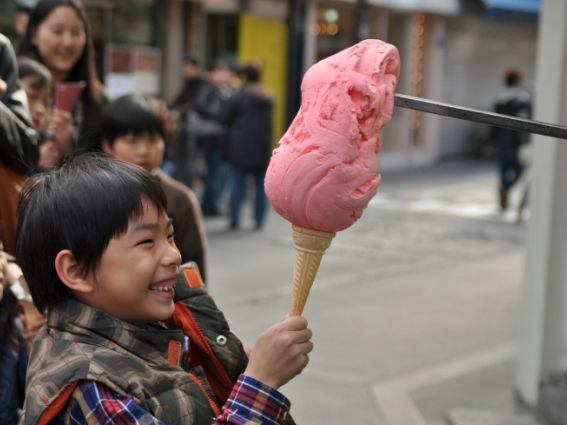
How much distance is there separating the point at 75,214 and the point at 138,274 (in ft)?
0.56

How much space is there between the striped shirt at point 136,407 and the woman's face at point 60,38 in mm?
2280

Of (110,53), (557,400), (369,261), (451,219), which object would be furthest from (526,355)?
(110,53)

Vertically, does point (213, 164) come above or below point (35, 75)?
below

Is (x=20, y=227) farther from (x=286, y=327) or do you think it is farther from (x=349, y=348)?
(x=349, y=348)

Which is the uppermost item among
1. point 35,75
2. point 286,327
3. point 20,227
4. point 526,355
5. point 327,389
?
point 35,75

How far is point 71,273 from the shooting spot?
1688mm

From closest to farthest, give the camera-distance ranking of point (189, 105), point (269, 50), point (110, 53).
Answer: point (189, 105), point (110, 53), point (269, 50)

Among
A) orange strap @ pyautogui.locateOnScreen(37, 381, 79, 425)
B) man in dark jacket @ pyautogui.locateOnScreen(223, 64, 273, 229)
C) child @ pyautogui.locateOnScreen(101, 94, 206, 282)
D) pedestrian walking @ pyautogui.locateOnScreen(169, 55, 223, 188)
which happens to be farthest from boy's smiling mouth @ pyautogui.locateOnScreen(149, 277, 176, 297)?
pedestrian walking @ pyautogui.locateOnScreen(169, 55, 223, 188)

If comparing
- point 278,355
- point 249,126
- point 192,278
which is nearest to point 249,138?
point 249,126

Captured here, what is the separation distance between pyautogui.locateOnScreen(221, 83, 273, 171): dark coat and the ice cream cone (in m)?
8.13

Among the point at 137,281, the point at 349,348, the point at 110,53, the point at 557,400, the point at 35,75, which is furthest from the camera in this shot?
the point at 110,53

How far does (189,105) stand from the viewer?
10.5m

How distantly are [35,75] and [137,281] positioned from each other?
5.96 ft

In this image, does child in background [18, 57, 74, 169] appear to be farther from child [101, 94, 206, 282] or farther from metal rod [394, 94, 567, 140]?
metal rod [394, 94, 567, 140]
